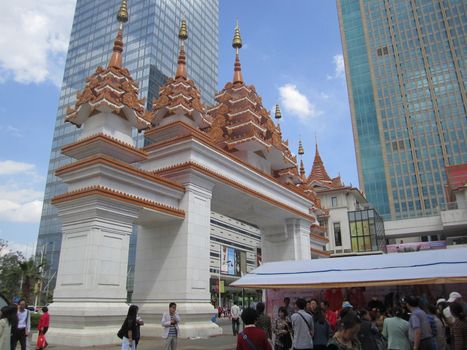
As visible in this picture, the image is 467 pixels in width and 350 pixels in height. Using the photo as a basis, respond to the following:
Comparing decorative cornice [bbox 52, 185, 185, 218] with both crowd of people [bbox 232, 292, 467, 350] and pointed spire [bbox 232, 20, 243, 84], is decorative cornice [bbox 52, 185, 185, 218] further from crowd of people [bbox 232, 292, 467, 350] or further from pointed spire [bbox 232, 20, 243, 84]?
pointed spire [bbox 232, 20, 243, 84]

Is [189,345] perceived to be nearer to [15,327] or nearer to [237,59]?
[15,327]

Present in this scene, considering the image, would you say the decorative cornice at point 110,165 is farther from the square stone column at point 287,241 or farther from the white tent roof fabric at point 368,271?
the square stone column at point 287,241

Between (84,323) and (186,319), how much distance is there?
440 centimetres

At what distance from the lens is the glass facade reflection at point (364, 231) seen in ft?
162

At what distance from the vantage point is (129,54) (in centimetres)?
7300

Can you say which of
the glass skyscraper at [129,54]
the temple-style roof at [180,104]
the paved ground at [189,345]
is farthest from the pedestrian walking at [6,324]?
the glass skyscraper at [129,54]

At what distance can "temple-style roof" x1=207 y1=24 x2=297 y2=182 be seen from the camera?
22.8 metres

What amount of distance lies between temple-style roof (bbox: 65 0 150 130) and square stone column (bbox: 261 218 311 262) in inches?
536

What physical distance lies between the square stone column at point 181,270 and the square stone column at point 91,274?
2736 mm

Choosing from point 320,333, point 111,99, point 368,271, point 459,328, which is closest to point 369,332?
point 320,333

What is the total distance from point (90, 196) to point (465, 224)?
4866cm

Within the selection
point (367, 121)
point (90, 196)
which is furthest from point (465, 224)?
point (90, 196)

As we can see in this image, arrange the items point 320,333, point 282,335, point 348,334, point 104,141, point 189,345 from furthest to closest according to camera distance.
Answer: point 104,141
point 189,345
point 282,335
point 320,333
point 348,334

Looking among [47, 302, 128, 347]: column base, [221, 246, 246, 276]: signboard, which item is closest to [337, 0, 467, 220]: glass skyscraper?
[221, 246, 246, 276]: signboard
